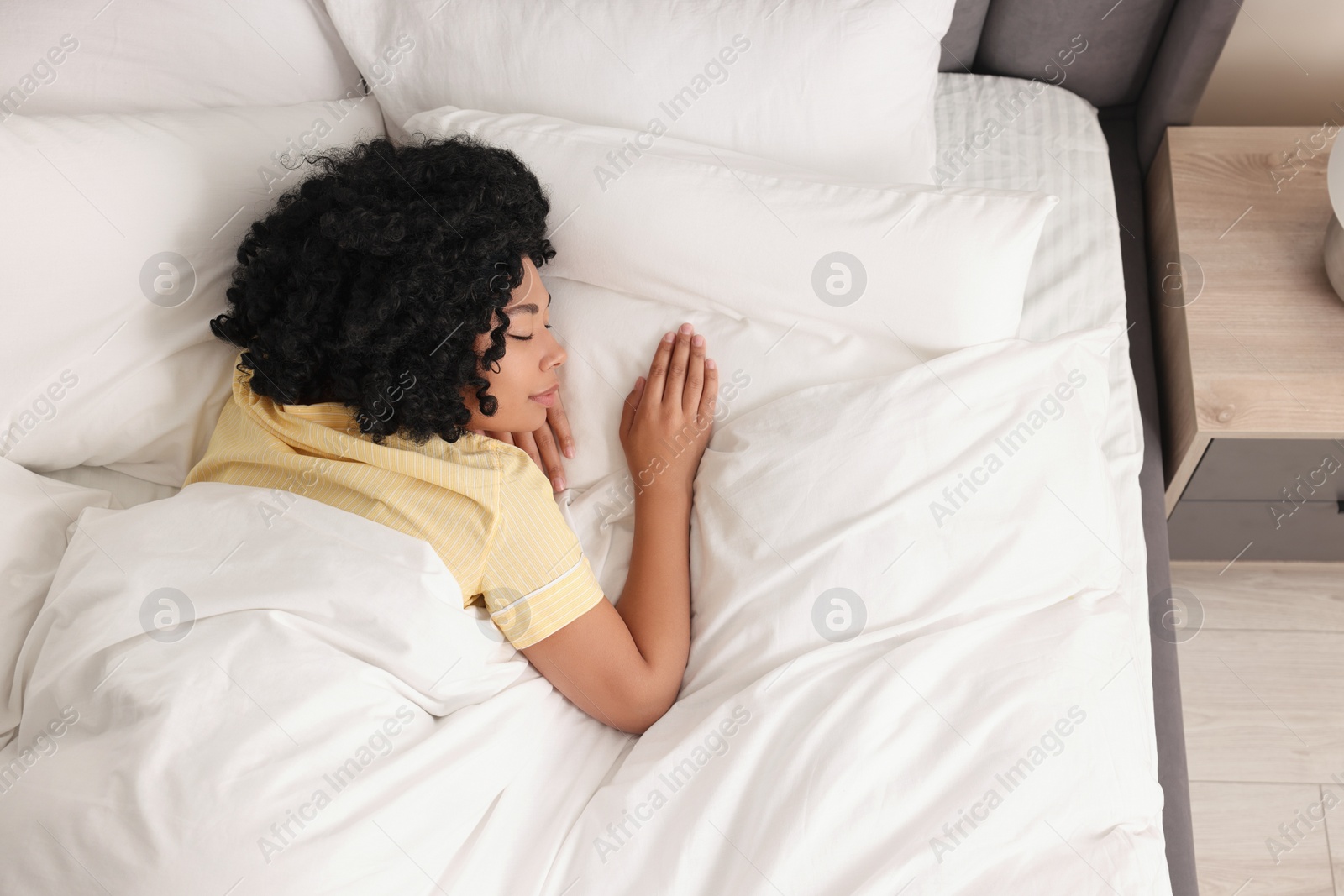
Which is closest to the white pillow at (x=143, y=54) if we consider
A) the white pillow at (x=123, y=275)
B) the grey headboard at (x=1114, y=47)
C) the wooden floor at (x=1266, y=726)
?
the white pillow at (x=123, y=275)

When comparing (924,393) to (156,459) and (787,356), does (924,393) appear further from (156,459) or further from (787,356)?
(156,459)

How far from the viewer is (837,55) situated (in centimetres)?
110

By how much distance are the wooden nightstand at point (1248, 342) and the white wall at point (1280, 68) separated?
0.28ft

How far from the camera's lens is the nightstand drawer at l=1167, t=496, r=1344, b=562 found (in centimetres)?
130

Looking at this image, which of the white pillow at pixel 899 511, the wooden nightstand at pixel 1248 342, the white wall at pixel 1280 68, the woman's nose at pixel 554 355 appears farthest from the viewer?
the white wall at pixel 1280 68

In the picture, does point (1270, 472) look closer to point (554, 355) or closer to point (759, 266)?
point (759, 266)

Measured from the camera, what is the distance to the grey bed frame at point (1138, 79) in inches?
46.0

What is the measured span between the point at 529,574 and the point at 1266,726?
46.3 inches

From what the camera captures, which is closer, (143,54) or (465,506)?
(465,506)

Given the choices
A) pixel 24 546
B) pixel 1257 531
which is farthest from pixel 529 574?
pixel 1257 531

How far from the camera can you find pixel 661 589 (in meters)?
0.99

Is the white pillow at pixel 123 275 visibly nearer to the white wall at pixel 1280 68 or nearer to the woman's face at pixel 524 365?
the woman's face at pixel 524 365

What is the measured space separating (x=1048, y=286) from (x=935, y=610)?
1.82ft

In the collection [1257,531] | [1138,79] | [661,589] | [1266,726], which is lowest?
[1266,726]
